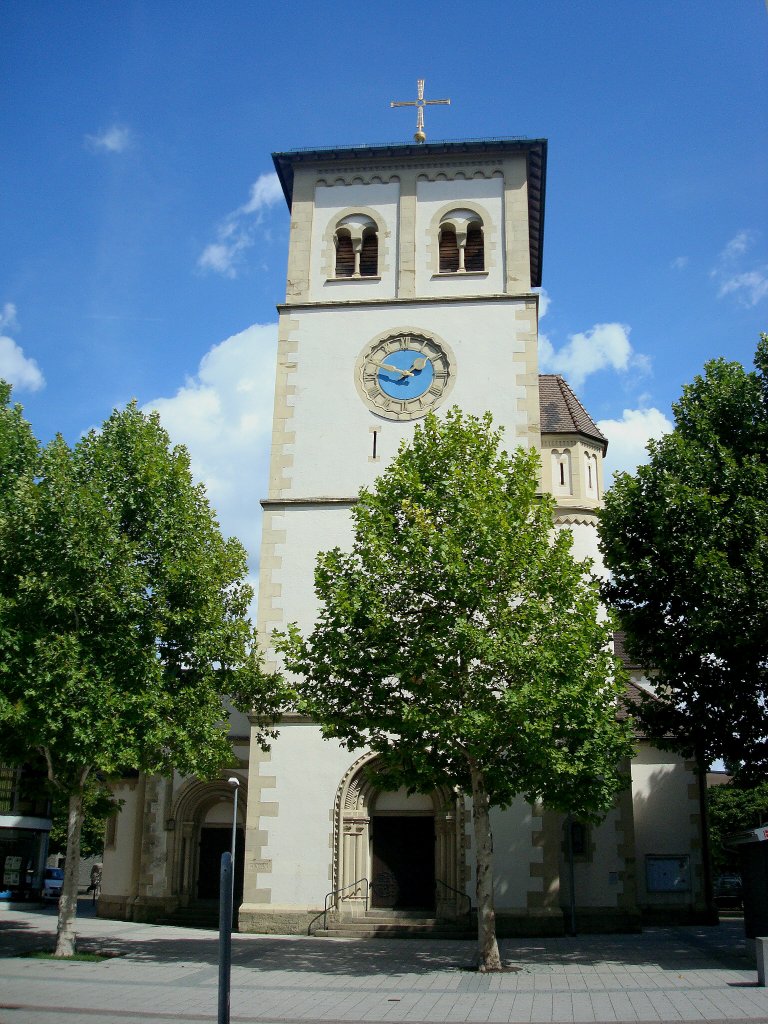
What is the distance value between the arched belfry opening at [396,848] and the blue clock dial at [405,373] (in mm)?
10079

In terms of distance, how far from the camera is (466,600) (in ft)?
60.4

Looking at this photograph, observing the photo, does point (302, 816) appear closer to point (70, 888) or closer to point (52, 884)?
point (70, 888)

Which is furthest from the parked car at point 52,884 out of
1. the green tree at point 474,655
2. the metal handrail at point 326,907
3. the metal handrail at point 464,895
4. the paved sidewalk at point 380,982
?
the green tree at point 474,655

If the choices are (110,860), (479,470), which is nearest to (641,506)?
(479,470)

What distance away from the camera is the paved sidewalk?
13.9 metres

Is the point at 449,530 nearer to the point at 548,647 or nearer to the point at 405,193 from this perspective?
the point at 548,647

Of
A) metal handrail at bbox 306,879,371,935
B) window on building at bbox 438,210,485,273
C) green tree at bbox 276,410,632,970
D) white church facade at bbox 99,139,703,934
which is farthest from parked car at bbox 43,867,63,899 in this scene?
window on building at bbox 438,210,485,273

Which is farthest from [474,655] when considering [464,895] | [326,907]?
[326,907]

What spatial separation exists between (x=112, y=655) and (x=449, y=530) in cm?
708

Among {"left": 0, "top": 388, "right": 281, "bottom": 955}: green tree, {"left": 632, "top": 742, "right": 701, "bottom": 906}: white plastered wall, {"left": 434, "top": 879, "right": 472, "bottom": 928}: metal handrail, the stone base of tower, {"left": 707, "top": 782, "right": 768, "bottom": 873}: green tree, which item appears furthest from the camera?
{"left": 707, "top": 782, "right": 768, "bottom": 873}: green tree

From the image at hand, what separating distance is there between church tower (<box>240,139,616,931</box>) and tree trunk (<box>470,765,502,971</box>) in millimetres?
6104

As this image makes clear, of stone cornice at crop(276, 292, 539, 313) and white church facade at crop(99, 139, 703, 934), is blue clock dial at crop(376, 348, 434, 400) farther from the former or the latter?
stone cornice at crop(276, 292, 539, 313)

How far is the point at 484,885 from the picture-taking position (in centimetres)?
1777

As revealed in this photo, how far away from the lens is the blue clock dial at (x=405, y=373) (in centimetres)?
2794
